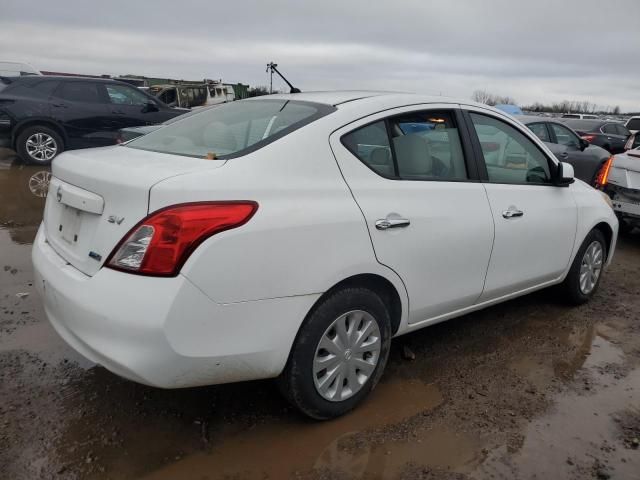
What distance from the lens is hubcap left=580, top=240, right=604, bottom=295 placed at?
4312 millimetres

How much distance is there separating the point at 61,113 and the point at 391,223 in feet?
30.8

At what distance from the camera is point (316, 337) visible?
2.45 metres

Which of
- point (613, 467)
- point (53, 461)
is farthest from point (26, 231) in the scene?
point (613, 467)

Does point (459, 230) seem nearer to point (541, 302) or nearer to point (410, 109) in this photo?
point (410, 109)

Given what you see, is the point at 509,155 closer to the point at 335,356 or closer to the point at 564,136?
the point at 335,356

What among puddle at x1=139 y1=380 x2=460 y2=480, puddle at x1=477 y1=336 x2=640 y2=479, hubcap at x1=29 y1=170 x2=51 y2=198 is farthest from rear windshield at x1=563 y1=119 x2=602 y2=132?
puddle at x1=139 y1=380 x2=460 y2=480

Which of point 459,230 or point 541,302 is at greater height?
point 459,230

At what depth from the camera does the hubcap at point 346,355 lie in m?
2.56

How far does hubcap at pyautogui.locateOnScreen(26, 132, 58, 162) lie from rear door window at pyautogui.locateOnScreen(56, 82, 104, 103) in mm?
831

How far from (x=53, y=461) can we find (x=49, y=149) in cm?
917

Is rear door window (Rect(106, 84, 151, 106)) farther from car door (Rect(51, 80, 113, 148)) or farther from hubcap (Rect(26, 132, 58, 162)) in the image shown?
hubcap (Rect(26, 132, 58, 162))

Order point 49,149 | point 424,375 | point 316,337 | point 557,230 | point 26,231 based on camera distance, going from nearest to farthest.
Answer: point 316,337 < point 424,375 < point 557,230 < point 26,231 < point 49,149

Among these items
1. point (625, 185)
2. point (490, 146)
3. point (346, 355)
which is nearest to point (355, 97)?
point (490, 146)

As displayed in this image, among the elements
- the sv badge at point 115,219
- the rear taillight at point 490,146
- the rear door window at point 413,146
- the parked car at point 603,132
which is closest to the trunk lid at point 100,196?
the sv badge at point 115,219
